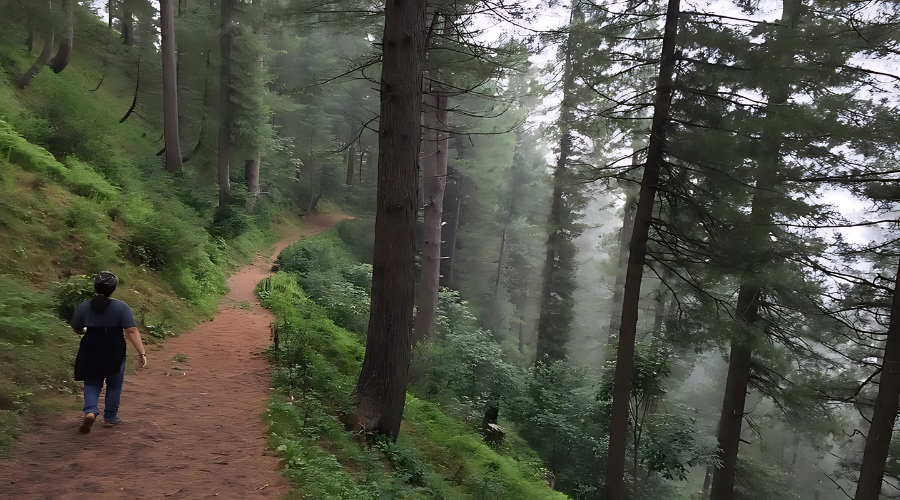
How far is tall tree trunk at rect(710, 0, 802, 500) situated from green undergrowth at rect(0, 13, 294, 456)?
983 cm

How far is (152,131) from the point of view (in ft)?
63.0

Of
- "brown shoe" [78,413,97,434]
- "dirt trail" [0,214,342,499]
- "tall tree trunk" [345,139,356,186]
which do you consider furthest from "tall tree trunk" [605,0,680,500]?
"tall tree trunk" [345,139,356,186]

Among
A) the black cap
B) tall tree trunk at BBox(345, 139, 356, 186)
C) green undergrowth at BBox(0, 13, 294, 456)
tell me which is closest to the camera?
the black cap

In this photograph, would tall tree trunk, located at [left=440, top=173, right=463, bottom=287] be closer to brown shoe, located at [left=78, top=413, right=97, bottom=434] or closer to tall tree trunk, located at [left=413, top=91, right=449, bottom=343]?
tall tree trunk, located at [left=413, top=91, right=449, bottom=343]

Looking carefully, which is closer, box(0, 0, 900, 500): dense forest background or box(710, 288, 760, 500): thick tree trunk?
box(0, 0, 900, 500): dense forest background

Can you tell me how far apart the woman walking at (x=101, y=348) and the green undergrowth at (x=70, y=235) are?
0.57 meters

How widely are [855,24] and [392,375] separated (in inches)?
301

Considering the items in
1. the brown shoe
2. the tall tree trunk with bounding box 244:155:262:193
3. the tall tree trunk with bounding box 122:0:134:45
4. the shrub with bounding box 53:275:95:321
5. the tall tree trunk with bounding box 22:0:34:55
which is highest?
the tall tree trunk with bounding box 122:0:134:45

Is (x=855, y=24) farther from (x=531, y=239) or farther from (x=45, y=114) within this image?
(x=531, y=239)

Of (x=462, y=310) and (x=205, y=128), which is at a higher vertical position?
(x=205, y=128)

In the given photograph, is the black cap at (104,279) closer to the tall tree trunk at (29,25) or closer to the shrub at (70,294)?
the shrub at (70,294)

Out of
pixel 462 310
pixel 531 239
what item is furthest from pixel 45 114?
pixel 531 239

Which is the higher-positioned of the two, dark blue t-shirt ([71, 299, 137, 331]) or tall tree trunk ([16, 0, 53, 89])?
tall tree trunk ([16, 0, 53, 89])

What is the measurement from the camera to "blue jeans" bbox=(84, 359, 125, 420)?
4.64 meters
